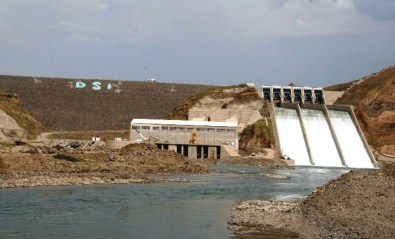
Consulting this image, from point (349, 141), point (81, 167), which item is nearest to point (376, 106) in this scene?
point (349, 141)

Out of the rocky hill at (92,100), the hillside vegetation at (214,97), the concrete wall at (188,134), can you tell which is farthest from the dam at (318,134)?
the rocky hill at (92,100)

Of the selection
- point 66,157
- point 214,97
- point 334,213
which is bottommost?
point 334,213

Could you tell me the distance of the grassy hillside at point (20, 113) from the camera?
3767 inches

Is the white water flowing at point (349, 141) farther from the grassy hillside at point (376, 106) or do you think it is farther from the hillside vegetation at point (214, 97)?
the hillside vegetation at point (214, 97)

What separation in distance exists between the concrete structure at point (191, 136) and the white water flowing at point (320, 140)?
1143 cm

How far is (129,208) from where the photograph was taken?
3269 cm

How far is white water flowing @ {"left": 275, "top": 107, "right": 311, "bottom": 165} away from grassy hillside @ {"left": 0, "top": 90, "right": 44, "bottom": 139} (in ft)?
121

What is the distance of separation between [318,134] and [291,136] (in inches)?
166

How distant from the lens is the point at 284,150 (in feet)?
292

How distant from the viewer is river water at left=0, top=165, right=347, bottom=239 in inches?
989

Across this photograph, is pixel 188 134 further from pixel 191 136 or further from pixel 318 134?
pixel 318 134

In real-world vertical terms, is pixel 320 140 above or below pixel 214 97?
below

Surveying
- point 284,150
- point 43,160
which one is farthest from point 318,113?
point 43,160

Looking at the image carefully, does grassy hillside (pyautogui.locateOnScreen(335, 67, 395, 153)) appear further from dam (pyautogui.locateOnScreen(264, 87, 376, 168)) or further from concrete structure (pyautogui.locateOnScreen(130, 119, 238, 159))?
concrete structure (pyautogui.locateOnScreen(130, 119, 238, 159))
